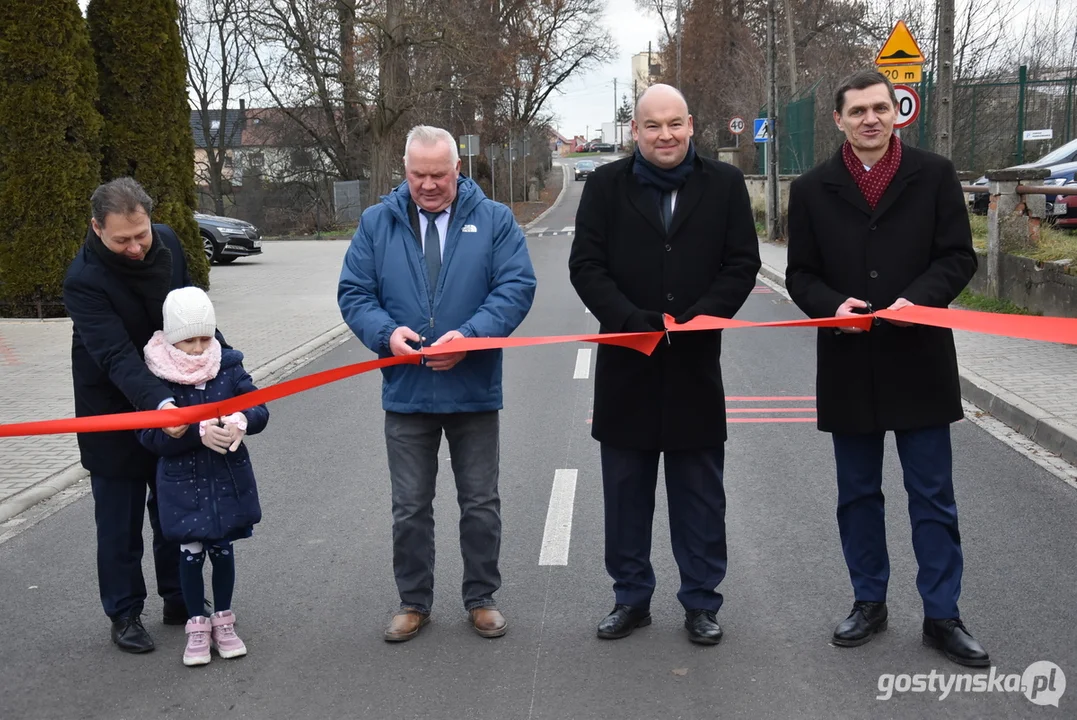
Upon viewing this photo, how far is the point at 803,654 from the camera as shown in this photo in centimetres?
430

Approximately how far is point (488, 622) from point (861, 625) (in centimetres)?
144

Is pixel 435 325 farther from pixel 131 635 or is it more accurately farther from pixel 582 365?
pixel 582 365

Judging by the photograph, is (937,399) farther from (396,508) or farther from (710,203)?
(396,508)

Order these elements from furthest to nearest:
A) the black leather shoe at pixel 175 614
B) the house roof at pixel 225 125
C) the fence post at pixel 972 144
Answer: the house roof at pixel 225 125 → the fence post at pixel 972 144 → the black leather shoe at pixel 175 614

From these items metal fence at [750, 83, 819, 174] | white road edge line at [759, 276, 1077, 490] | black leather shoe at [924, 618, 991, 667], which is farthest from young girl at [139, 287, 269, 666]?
metal fence at [750, 83, 819, 174]

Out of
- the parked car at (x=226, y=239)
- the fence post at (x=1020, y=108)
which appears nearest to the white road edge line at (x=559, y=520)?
the parked car at (x=226, y=239)

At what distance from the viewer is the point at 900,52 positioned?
15039 mm

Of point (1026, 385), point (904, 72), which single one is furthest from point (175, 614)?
point (904, 72)

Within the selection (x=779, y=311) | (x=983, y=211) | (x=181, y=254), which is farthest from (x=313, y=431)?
(x=983, y=211)

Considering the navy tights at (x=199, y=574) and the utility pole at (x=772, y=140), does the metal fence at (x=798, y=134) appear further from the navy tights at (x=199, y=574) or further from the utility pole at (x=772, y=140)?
the navy tights at (x=199, y=574)

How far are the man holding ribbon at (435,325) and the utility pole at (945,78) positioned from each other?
1145 cm

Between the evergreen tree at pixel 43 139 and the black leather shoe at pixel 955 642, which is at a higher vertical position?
the evergreen tree at pixel 43 139

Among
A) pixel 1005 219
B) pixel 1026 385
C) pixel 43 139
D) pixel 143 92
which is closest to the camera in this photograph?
pixel 1026 385

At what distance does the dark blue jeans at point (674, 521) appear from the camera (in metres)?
4.50
